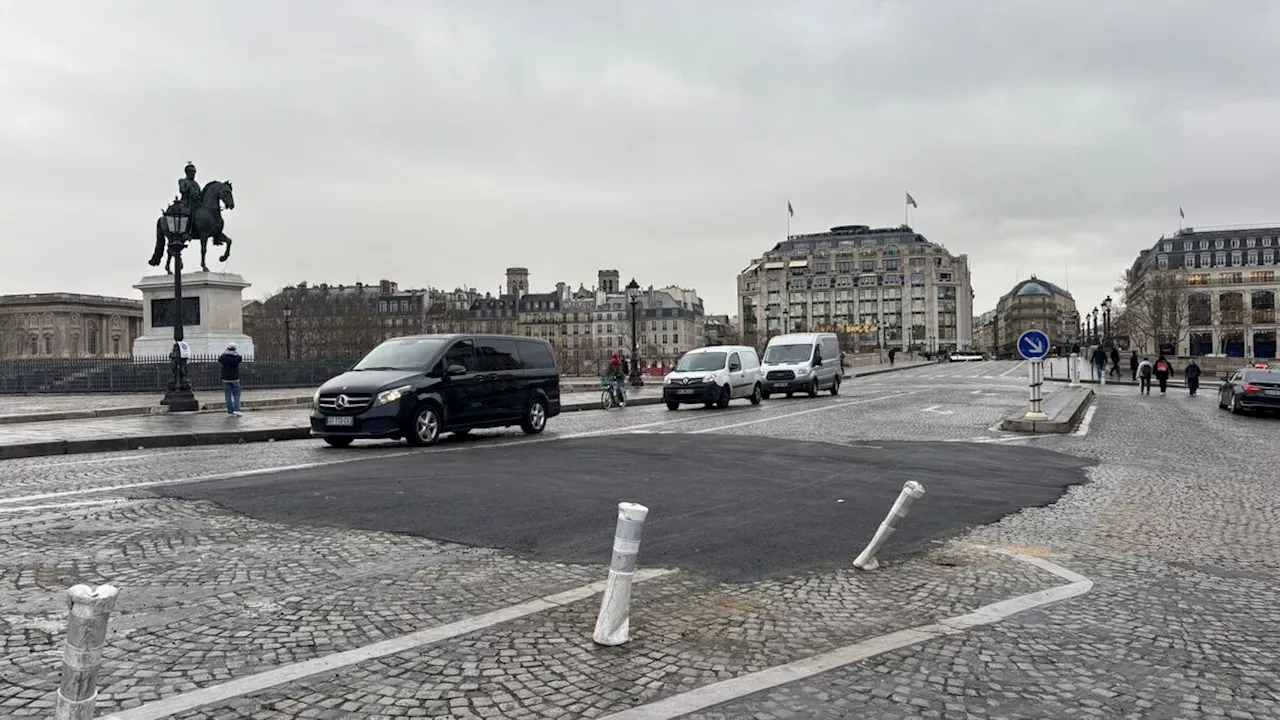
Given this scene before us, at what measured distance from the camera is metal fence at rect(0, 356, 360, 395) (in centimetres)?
3341

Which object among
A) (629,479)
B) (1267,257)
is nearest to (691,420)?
(629,479)

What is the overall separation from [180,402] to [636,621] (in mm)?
20766

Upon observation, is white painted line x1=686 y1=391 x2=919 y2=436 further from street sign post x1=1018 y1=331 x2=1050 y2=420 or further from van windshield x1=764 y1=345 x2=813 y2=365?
street sign post x1=1018 y1=331 x2=1050 y2=420

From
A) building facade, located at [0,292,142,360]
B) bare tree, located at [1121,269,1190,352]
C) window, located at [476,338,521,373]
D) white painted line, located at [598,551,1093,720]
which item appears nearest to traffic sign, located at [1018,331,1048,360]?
window, located at [476,338,521,373]

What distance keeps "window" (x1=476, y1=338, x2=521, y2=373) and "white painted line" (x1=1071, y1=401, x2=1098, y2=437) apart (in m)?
11.0

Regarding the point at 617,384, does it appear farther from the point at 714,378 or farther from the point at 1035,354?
the point at 1035,354

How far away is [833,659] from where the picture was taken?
4.36 meters

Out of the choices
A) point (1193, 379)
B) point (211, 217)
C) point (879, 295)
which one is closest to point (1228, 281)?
point (879, 295)

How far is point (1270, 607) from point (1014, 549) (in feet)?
5.89

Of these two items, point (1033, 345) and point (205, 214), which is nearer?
point (1033, 345)

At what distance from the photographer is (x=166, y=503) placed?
8.51 m

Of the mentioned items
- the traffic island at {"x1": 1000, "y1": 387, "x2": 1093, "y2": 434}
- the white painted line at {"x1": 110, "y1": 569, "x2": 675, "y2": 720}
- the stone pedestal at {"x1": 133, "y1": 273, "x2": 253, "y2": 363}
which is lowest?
the traffic island at {"x1": 1000, "y1": 387, "x2": 1093, "y2": 434}

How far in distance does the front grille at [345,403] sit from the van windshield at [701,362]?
1364 centimetres

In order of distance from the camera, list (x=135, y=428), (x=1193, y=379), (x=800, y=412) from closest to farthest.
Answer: (x=135, y=428) → (x=800, y=412) → (x=1193, y=379)
